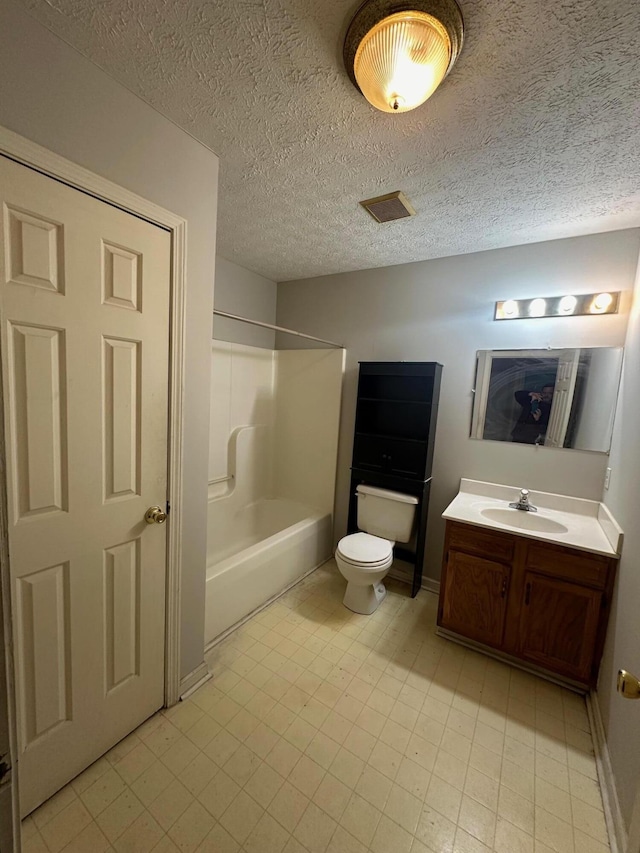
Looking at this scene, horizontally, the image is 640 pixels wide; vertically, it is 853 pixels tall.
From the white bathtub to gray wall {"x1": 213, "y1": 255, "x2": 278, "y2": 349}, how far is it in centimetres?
137

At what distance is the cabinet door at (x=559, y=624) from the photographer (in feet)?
5.44

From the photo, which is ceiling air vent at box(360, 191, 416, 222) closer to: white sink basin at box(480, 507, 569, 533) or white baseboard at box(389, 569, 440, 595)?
white sink basin at box(480, 507, 569, 533)

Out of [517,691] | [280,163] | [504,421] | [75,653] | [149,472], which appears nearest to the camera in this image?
[75,653]

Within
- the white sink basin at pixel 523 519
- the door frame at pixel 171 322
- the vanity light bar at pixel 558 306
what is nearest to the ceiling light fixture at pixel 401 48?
the door frame at pixel 171 322

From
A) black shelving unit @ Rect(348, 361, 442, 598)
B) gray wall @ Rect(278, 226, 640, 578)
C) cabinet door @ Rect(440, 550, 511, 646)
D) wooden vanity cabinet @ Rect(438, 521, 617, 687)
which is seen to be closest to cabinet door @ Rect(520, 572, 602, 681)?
wooden vanity cabinet @ Rect(438, 521, 617, 687)

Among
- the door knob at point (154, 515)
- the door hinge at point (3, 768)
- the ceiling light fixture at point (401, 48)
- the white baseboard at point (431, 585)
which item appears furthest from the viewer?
the white baseboard at point (431, 585)

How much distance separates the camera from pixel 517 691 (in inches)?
68.1

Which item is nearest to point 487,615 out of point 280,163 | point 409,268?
point 409,268

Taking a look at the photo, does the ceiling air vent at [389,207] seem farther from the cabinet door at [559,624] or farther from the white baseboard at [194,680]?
the white baseboard at [194,680]

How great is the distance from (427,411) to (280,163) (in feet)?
5.35

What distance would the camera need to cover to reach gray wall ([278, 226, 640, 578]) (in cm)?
198

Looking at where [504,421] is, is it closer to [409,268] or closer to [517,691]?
[409,268]

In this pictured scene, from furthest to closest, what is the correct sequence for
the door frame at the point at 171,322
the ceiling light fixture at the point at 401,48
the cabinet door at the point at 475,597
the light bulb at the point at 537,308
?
the light bulb at the point at 537,308 < the cabinet door at the point at 475,597 < the door frame at the point at 171,322 < the ceiling light fixture at the point at 401,48

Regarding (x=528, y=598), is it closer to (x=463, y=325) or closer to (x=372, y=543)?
(x=372, y=543)
